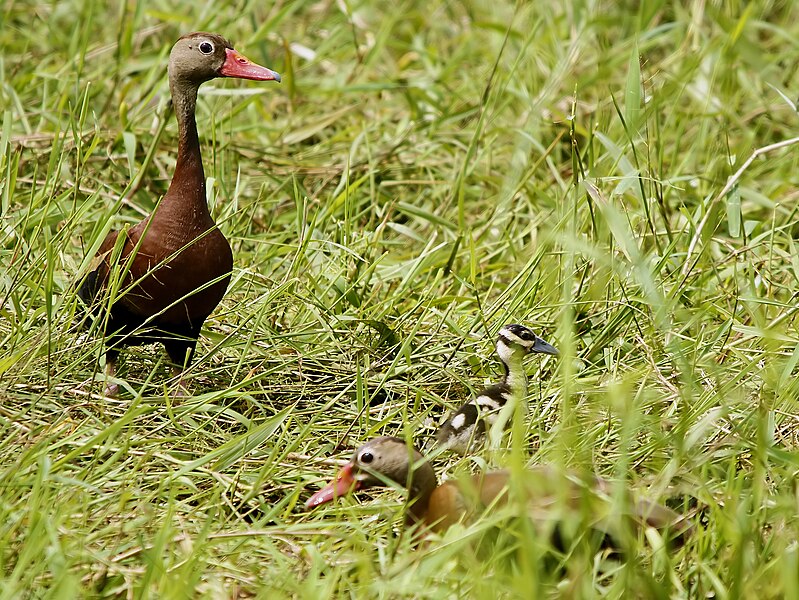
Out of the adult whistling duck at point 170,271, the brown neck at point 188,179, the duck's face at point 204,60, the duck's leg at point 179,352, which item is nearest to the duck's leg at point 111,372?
the adult whistling duck at point 170,271

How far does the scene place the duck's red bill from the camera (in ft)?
10.7

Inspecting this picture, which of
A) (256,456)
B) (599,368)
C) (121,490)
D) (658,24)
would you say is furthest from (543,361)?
(658,24)

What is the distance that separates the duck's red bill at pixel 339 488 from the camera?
10.7 ft

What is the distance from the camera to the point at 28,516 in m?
2.96

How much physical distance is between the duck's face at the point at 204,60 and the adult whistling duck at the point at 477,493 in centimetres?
157

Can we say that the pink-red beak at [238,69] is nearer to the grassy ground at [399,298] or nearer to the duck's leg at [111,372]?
the grassy ground at [399,298]

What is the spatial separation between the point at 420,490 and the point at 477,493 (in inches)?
12.1

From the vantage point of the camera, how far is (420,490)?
10.5 ft

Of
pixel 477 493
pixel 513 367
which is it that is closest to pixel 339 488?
pixel 477 493

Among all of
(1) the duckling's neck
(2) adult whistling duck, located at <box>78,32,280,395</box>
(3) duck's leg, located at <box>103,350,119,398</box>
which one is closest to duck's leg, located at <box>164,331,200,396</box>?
(2) adult whistling duck, located at <box>78,32,280,395</box>

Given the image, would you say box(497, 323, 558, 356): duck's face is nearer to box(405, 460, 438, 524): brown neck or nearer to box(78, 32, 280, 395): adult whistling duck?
box(405, 460, 438, 524): brown neck

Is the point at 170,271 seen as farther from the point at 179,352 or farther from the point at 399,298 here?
the point at 399,298

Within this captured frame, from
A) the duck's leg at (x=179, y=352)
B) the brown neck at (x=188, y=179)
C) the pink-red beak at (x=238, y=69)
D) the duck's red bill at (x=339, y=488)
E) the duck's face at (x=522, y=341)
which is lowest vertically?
the duck's leg at (x=179, y=352)

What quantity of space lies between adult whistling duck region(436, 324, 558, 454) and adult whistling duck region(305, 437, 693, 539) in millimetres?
289
